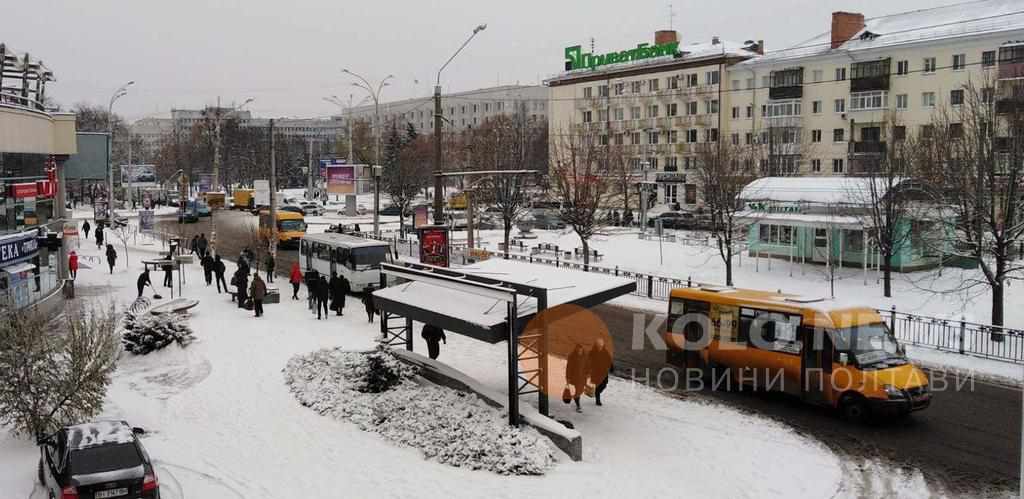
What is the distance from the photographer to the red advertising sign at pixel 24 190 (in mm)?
23781

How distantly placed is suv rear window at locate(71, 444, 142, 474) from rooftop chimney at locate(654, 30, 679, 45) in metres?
71.1

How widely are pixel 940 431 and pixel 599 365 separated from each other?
18.8ft

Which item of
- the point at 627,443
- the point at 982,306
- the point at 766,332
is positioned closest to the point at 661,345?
the point at 766,332

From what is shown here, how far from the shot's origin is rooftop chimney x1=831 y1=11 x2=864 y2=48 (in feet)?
193

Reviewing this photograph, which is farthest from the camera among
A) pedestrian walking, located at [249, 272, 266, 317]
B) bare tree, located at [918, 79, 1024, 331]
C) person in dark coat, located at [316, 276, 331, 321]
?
person in dark coat, located at [316, 276, 331, 321]

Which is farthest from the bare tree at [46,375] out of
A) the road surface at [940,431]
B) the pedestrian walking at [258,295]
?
the pedestrian walking at [258,295]

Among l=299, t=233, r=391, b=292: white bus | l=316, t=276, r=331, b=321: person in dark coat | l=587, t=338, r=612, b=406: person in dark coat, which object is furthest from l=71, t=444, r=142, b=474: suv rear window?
l=299, t=233, r=391, b=292: white bus

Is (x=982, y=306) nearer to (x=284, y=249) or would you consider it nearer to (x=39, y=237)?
(x=39, y=237)

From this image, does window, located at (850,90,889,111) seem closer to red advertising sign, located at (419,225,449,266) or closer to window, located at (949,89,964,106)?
window, located at (949,89,964,106)

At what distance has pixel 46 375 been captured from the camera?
12586 mm

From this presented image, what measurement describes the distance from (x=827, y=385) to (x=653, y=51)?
2375 inches

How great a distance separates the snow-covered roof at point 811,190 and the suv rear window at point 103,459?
26380 millimetres

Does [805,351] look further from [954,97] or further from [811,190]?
[954,97]

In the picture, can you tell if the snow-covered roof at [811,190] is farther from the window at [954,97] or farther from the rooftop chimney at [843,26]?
the rooftop chimney at [843,26]
